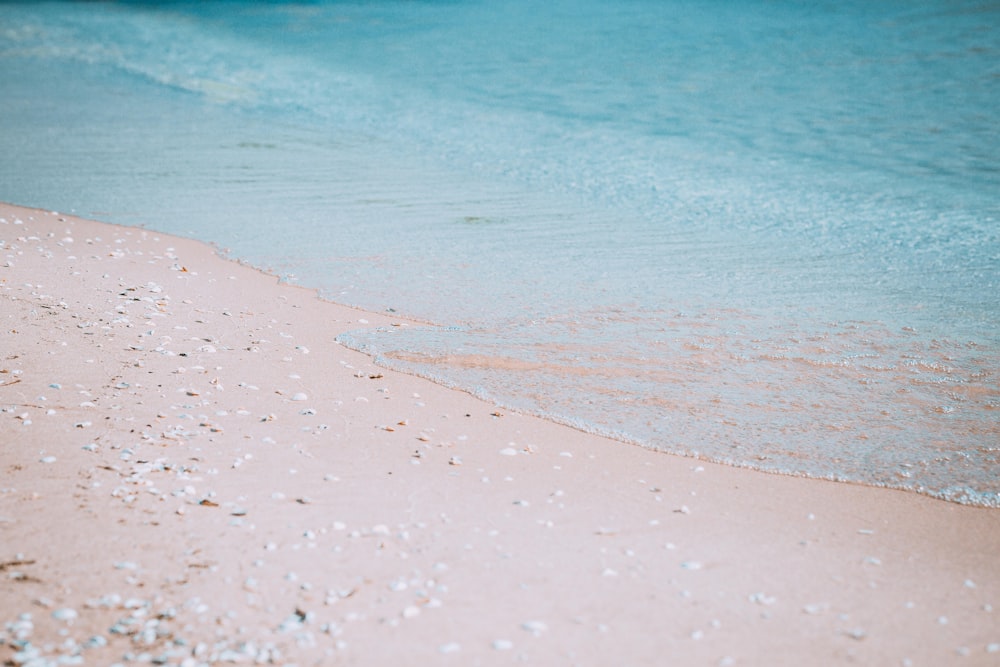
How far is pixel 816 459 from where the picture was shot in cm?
428

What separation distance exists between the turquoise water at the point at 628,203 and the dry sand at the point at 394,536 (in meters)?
0.54

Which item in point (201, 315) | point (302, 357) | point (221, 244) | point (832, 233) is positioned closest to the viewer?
point (302, 357)

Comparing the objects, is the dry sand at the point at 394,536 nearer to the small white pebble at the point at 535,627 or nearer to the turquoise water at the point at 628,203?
the small white pebble at the point at 535,627

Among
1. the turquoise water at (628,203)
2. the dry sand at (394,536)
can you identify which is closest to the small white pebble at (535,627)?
the dry sand at (394,536)

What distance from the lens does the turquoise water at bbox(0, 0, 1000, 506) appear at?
4.93 meters

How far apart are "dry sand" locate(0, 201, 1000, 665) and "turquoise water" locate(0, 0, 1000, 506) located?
0.54 meters

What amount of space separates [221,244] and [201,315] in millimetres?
1983

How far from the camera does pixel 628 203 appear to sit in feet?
29.6

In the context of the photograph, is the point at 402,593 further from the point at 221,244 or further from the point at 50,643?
the point at 221,244

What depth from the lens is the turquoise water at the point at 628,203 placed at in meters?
4.93

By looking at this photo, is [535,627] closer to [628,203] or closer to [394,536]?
[394,536]

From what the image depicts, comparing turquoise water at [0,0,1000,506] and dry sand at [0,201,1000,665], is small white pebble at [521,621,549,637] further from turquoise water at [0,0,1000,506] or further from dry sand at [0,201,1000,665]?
turquoise water at [0,0,1000,506]

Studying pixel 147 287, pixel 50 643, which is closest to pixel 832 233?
pixel 147 287

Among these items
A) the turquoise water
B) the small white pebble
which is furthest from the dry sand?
the turquoise water
